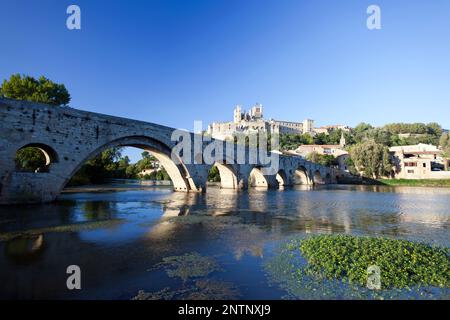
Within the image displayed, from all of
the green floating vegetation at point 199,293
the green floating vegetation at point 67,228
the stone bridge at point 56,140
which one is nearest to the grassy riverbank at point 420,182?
the stone bridge at point 56,140

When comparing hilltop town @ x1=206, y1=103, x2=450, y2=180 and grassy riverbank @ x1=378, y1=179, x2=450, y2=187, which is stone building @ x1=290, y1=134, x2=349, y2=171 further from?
grassy riverbank @ x1=378, y1=179, x2=450, y2=187

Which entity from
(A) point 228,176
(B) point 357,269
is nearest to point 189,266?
(B) point 357,269

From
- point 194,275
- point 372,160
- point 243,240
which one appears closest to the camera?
point 194,275

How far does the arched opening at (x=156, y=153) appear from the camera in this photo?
74.2 feet

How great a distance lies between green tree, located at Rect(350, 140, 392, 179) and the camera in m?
78.3

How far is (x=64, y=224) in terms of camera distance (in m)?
12.6

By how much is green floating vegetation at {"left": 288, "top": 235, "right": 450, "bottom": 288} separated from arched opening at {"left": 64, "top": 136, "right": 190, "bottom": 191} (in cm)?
1880

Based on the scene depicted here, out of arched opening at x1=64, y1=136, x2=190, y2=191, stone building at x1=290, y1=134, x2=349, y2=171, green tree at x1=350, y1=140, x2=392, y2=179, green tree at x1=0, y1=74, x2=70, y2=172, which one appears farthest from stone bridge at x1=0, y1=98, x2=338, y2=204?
stone building at x1=290, y1=134, x2=349, y2=171

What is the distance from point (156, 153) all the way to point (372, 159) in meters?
70.2

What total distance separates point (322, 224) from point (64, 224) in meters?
12.8

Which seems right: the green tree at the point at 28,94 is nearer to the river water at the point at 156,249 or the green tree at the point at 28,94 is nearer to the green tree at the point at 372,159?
the river water at the point at 156,249

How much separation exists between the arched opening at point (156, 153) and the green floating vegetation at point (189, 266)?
15992mm

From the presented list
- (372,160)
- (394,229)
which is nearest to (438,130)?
(372,160)
